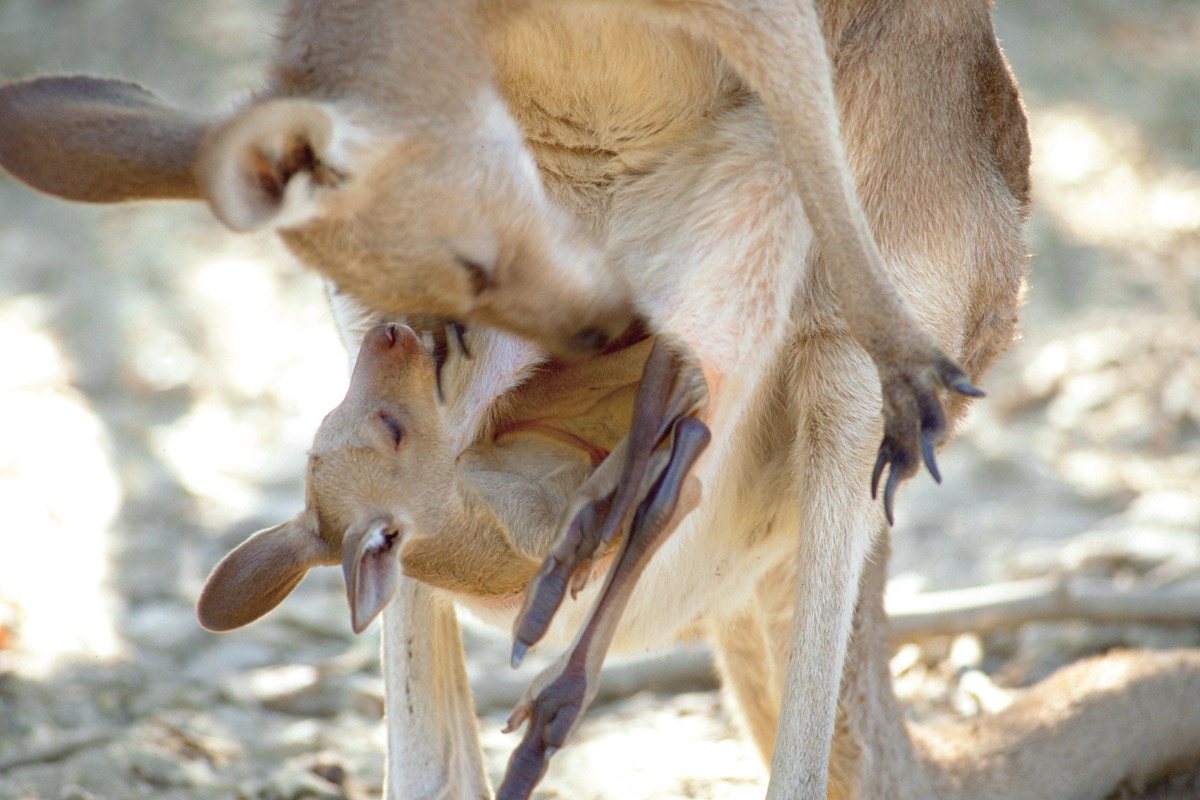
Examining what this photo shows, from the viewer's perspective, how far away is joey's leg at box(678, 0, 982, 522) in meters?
2.09

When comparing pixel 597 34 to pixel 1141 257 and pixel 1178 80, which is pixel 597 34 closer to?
pixel 1141 257

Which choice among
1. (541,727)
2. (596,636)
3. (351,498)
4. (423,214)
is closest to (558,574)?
(596,636)

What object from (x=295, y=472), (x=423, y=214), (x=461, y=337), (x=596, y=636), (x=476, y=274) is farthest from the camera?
(x=295, y=472)

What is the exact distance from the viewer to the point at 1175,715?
296cm

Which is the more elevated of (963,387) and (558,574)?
(963,387)

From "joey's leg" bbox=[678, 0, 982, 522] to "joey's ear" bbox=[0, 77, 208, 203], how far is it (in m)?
0.83

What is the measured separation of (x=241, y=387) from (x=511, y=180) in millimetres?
3246

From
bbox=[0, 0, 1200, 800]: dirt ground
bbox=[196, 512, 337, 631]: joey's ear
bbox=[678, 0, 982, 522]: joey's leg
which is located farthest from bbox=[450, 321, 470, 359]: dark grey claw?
bbox=[678, 0, 982, 522]: joey's leg

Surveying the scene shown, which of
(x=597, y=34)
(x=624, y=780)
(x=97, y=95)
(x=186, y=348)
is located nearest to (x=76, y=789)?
(x=624, y=780)

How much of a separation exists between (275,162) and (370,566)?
688 millimetres

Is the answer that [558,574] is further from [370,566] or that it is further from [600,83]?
[600,83]

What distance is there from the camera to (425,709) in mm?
2668

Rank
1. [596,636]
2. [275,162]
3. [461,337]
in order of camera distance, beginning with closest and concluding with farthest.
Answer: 1. [275,162]
2. [596,636]
3. [461,337]

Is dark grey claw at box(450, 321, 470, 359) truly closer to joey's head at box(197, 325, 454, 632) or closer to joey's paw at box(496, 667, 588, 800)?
joey's head at box(197, 325, 454, 632)
